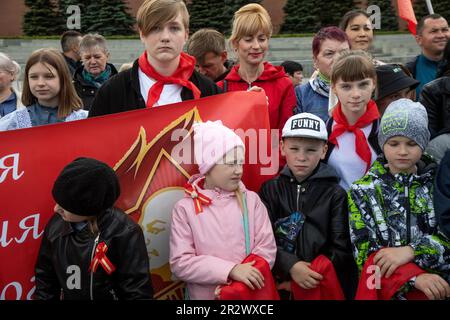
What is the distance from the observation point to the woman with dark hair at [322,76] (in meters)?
4.78

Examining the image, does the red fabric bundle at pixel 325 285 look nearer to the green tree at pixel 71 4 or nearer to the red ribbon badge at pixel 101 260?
the red ribbon badge at pixel 101 260

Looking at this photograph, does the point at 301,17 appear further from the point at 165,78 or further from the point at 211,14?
the point at 165,78

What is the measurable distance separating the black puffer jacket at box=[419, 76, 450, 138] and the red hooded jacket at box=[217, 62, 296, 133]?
0.97 metres

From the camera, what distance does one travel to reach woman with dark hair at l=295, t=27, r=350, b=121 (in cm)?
478

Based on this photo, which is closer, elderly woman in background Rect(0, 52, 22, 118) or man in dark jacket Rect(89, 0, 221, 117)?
man in dark jacket Rect(89, 0, 221, 117)

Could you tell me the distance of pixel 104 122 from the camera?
12.5 feet

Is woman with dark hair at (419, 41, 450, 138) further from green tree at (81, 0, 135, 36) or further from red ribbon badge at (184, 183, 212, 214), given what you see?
green tree at (81, 0, 135, 36)

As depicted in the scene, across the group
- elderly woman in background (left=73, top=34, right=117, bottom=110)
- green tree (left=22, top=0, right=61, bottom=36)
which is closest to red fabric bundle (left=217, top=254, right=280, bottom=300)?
elderly woman in background (left=73, top=34, right=117, bottom=110)

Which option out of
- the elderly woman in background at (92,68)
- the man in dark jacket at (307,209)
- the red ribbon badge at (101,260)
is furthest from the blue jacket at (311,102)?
the elderly woman in background at (92,68)

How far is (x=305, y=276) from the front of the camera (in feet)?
11.7

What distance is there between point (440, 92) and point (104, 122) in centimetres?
235

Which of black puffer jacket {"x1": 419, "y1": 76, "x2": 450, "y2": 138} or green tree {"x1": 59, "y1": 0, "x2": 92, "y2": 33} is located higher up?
green tree {"x1": 59, "y1": 0, "x2": 92, "y2": 33}
